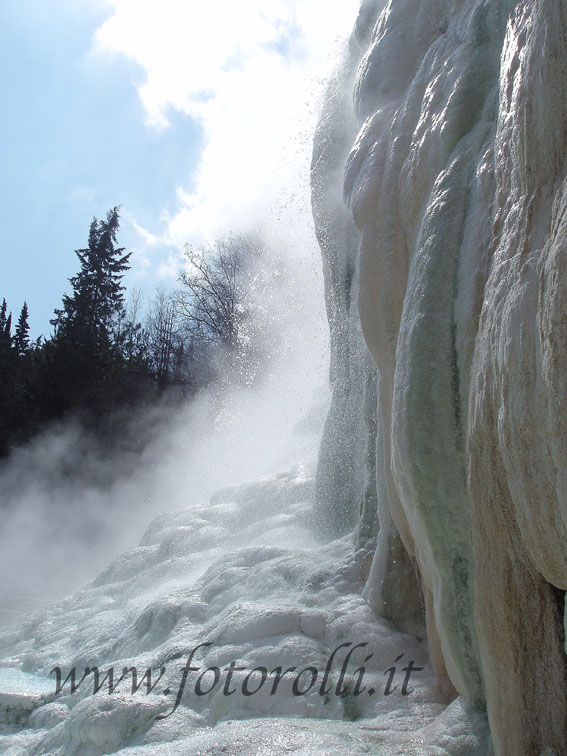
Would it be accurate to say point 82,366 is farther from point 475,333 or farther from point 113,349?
point 475,333

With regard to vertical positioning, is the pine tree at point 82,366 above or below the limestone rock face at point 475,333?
above

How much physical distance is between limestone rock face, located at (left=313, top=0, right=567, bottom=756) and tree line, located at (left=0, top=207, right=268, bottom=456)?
1081 cm

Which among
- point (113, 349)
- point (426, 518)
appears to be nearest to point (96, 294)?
point (113, 349)

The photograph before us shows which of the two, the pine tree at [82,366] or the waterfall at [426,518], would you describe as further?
the pine tree at [82,366]

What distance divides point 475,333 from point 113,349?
1262cm

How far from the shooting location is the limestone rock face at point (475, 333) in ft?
4.13

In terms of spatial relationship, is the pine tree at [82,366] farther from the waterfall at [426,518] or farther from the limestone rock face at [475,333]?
the limestone rock face at [475,333]

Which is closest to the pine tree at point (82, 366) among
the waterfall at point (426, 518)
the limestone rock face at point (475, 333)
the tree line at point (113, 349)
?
the tree line at point (113, 349)

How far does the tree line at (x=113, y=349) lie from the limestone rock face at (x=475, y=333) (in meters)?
10.8

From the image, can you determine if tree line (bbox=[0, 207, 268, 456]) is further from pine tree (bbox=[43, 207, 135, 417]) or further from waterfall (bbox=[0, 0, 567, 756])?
waterfall (bbox=[0, 0, 567, 756])

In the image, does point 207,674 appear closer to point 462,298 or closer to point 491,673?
point 491,673

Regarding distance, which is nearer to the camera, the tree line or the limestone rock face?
the limestone rock face

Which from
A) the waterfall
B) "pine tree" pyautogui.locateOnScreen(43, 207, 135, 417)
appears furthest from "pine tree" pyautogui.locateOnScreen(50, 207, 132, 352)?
the waterfall

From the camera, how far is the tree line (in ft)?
41.1
